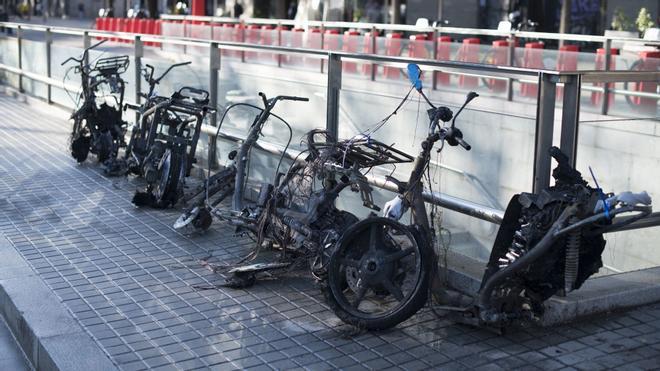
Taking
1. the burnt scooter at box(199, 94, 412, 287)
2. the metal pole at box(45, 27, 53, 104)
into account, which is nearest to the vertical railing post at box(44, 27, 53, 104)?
the metal pole at box(45, 27, 53, 104)

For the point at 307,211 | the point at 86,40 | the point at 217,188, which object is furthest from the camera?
the point at 86,40

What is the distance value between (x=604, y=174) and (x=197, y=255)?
110 inches

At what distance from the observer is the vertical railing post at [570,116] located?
16.5 feet

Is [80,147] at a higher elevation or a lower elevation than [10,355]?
higher

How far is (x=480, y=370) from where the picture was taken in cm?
447

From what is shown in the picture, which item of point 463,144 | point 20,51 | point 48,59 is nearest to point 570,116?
point 463,144

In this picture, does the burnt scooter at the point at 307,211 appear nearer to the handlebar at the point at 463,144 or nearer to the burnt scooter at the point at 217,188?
the handlebar at the point at 463,144

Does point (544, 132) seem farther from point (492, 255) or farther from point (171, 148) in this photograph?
point (171, 148)

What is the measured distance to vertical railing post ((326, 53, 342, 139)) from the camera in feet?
22.6

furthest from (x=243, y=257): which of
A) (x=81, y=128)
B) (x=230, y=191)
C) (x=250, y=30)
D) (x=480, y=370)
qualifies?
(x=250, y=30)

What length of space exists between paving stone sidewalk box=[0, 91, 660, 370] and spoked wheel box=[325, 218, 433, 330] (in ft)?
0.39

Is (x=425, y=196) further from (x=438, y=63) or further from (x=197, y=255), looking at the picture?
(x=197, y=255)

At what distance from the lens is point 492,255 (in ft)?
16.4

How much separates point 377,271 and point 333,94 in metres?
2.24
